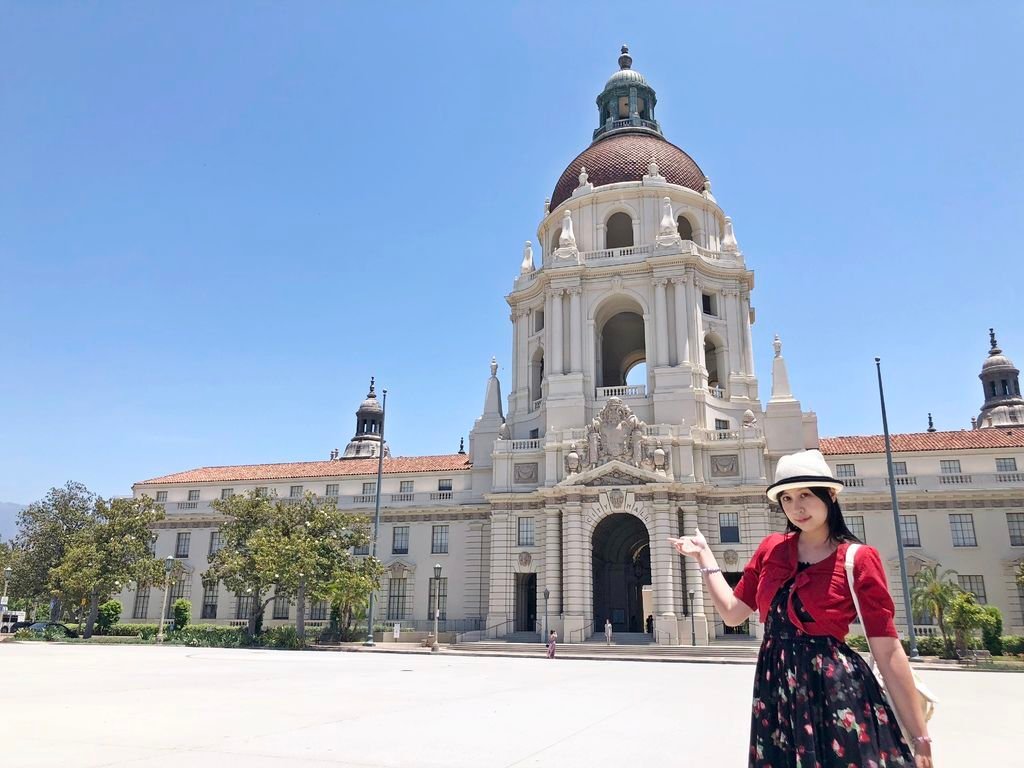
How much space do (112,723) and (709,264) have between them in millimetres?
46539

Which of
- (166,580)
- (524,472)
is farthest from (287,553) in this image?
(524,472)

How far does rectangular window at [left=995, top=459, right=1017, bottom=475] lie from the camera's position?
4366 centimetres

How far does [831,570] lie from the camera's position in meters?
4.25

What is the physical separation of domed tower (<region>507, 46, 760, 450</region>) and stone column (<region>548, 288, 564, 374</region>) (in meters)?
0.08

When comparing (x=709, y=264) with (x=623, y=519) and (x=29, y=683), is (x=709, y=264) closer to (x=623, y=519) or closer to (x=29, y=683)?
(x=623, y=519)

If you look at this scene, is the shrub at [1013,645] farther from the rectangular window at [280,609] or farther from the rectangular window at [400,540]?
the rectangular window at [280,609]

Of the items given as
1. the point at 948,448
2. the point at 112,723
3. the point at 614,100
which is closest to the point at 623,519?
the point at 948,448

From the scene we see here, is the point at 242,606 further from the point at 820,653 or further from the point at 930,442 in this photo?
the point at 820,653

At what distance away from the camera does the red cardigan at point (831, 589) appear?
3934mm

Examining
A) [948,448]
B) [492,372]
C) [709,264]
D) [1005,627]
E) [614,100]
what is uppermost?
[614,100]

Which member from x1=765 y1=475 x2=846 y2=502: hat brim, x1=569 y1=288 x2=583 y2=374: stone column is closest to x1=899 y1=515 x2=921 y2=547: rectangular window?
x1=569 y1=288 x2=583 y2=374: stone column

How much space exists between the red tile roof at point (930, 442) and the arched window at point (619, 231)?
19900 mm

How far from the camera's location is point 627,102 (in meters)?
60.0

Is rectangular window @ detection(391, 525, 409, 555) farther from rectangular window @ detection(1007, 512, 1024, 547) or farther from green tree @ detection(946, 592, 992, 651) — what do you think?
rectangular window @ detection(1007, 512, 1024, 547)
